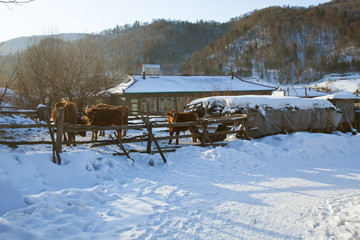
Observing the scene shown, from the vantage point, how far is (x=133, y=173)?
6344 mm

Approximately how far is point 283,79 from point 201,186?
9772cm

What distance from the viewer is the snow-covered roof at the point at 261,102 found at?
10969mm

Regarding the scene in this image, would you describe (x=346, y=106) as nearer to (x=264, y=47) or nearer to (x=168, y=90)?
(x=168, y=90)

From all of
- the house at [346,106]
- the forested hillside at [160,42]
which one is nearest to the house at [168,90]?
the house at [346,106]

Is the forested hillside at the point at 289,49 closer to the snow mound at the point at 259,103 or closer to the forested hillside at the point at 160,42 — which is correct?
the forested hillside at the point at 160,42

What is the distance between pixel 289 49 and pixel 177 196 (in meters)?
121

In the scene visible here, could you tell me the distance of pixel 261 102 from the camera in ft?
36.3

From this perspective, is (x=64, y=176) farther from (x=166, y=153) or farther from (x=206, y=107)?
(x=206, y=107)

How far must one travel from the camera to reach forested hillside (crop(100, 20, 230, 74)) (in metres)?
117

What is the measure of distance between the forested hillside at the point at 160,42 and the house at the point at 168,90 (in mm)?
69627

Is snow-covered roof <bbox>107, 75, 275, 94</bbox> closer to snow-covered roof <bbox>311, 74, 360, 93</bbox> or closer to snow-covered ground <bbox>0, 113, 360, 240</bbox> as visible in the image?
snow-covered ground <bbox>0, 113, 360, 240</bbox>

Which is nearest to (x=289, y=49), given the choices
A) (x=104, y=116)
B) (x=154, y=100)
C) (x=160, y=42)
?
(x=160, y=42)

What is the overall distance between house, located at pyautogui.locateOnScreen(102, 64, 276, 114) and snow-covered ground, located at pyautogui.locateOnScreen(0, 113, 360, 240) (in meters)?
17.8

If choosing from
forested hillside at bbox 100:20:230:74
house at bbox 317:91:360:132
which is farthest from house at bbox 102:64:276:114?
forested hillside at bbox 100:20:230:74
